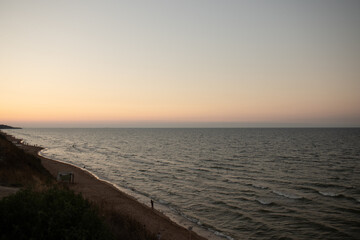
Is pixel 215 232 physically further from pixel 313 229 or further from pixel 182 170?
pixel 182 170

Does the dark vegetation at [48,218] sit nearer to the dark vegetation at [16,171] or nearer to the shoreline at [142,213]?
the shoreline at [142,213]

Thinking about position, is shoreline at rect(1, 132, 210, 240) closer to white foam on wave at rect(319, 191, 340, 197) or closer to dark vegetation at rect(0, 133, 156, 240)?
dark vegetation at rect(0, 133, 156, 240)

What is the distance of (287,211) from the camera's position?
17828 mm

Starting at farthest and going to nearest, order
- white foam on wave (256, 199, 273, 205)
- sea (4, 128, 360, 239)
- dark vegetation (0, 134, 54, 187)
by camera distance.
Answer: white foam on wave (256, 199, 273, 205) → sea (4, 128, 360, 239) → dark vegetation (0, 134, 54, 187)

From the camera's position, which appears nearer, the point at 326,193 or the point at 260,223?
the point at 260,223

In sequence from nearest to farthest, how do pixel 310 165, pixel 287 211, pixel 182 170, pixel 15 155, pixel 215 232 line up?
pixel 215 232
pixel 287 211
pixel 15 155
pixel 182 170
pixel 310 165

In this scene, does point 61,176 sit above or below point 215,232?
above

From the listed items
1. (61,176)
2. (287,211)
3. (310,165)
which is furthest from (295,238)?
(310,165)

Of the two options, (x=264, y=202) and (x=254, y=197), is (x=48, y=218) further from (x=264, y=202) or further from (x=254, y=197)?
(x=254, y=197)

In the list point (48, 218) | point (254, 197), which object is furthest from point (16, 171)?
point (254, 197)

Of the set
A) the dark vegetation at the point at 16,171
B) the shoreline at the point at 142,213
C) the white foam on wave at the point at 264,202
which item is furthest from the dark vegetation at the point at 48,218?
the white foam on wave at the point at 264,202

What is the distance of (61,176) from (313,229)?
2042cm

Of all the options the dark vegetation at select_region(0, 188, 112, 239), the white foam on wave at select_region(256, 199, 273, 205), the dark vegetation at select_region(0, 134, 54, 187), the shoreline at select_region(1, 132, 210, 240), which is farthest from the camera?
the white foam on wave at select_region(256, 199, 273, 205)

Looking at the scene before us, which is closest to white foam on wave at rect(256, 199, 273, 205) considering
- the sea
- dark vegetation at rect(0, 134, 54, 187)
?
the sea
